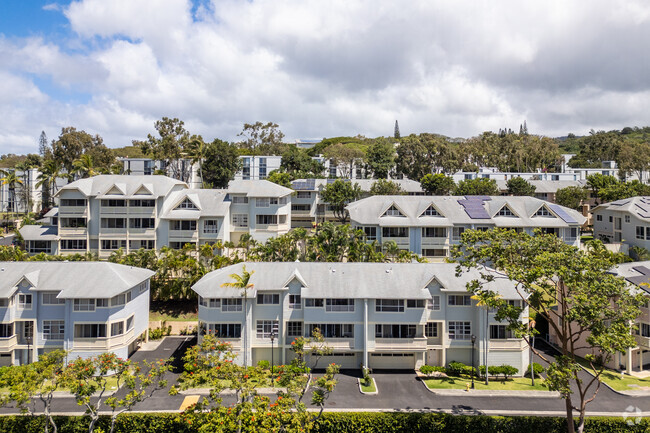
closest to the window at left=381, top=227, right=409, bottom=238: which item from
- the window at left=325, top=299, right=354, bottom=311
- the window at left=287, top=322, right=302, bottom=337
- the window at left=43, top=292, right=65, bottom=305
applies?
the window at left=325, top=299, right=354, bottom=311

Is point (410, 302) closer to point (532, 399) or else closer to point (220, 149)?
point (532, 399)

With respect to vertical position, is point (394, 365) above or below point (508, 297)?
below

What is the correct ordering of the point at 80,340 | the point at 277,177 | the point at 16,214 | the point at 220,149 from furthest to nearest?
the point at 16,214 < the point at 220,149 < the point at 277,177 < the point at 80,340

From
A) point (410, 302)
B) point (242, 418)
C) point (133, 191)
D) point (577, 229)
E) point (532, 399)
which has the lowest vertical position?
point (532, 399)

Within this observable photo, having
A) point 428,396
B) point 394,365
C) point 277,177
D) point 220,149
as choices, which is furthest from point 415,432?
point 220,149

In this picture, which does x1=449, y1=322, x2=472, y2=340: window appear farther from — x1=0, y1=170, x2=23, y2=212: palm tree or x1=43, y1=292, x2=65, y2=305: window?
x1=0, y1=170, x2=23, y2=212: palm tree

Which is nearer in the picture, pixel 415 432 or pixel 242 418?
pixel 242 418

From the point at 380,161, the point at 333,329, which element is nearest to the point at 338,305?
the point at 333,329
